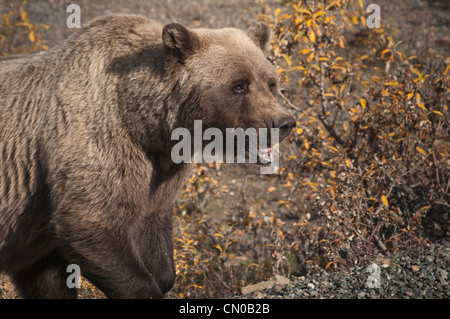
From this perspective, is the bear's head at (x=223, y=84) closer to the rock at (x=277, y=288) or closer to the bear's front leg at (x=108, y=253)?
the bear's front leg at (x=108, y=253)

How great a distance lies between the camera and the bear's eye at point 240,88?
11.8ft

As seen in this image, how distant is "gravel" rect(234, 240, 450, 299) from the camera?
3.55 metres

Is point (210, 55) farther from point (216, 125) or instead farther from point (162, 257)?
point (162, 257)

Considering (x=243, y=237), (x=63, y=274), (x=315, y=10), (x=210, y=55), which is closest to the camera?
(x=210, y=55)

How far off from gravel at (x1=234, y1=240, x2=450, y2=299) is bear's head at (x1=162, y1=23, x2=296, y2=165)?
3.25 feet

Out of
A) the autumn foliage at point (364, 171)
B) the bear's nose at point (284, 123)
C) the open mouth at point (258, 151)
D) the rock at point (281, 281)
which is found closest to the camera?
the bear's nose at point (284, 123)

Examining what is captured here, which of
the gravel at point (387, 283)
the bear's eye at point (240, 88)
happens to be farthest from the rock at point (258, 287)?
the bear's eye at point (240, 88)

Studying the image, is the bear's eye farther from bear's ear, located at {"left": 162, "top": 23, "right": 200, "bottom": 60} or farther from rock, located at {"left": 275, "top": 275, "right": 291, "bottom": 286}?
rock, located at {"left": 275, "top": 275, "right": 291, "bottom": 286}

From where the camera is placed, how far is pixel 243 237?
6848 mm

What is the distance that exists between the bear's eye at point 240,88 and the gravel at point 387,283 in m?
1.37

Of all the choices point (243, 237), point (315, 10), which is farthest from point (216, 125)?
point (243, 237)

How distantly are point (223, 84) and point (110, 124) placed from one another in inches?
29.7
